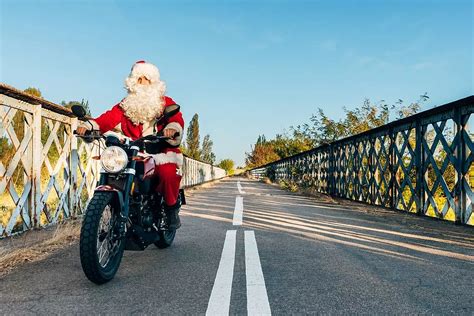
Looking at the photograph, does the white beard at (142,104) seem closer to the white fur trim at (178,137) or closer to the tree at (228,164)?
the white fur trim at (178,137)

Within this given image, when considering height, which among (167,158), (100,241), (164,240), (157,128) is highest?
(157,128)

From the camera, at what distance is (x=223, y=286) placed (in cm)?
296

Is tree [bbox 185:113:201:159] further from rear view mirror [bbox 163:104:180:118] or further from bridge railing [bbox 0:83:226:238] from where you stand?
rear view mirror [bbox 163:104:180:118]

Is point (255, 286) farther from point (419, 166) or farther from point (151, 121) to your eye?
point (419, 166)

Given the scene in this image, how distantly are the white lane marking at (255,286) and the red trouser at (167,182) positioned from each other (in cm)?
95

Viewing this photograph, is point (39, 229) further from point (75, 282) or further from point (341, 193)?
point (341, 193)

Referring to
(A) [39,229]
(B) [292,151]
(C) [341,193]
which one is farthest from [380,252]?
(B) [292,151]

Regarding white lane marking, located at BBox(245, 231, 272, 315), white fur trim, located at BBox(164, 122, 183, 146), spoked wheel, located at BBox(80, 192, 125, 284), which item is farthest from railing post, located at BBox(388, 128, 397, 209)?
spoked wheel, located at BBox(80, 192, 125, 284)

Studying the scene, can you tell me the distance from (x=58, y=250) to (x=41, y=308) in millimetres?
1984

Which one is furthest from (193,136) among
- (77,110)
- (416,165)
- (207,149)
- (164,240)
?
(77,110)

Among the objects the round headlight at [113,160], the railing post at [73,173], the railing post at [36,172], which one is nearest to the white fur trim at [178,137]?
the round headlight at [113,160]

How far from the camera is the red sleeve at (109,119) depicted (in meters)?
4.20

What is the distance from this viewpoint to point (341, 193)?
13047 mm

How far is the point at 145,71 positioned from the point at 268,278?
8.58 feet
